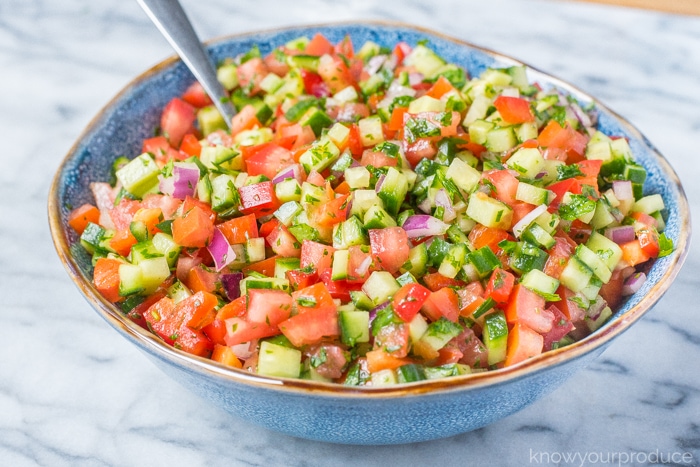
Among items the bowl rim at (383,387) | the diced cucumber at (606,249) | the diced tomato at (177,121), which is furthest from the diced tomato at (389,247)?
the diced tomato at (177,121)

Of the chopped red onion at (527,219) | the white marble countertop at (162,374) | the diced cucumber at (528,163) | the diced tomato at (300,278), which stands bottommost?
the white marble countertop at (162,374)

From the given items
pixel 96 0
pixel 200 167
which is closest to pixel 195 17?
pixel 96 0

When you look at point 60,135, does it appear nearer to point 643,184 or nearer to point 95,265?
point 95,265

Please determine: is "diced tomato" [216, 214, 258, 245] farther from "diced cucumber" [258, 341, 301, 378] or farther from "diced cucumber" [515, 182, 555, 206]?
"diced cucumber" [515, 182, 555, 206]

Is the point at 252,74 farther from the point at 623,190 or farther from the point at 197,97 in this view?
the point at 623,190

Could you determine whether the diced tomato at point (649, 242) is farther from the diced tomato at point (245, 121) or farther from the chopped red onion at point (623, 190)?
the diced tomato at point (245, 121)

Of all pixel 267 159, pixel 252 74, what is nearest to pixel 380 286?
pixel 267 159
